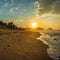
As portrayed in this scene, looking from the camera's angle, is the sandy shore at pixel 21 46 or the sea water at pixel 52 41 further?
the sea water at pixel 52 41

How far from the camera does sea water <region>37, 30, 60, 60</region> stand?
12.6 ft

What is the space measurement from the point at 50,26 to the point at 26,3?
0.61 meters

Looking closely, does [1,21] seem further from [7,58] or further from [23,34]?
[7,58]

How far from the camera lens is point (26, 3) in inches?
157

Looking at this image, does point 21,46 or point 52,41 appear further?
point 52,41

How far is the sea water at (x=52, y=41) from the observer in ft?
12.6

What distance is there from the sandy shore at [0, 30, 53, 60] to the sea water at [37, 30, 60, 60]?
0.31 feet

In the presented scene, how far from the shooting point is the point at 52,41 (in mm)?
4133

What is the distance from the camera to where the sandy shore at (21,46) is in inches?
146

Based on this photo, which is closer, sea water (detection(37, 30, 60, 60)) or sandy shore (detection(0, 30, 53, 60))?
sandy shore (detection(0, 30, 53, 60))

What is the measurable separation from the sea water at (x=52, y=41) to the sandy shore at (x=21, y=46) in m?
0.09

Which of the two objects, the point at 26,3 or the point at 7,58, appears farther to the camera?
the point at 26,3

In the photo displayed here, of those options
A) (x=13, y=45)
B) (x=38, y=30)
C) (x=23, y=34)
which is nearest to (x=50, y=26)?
(x=38, y=30)

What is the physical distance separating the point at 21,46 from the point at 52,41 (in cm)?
65
